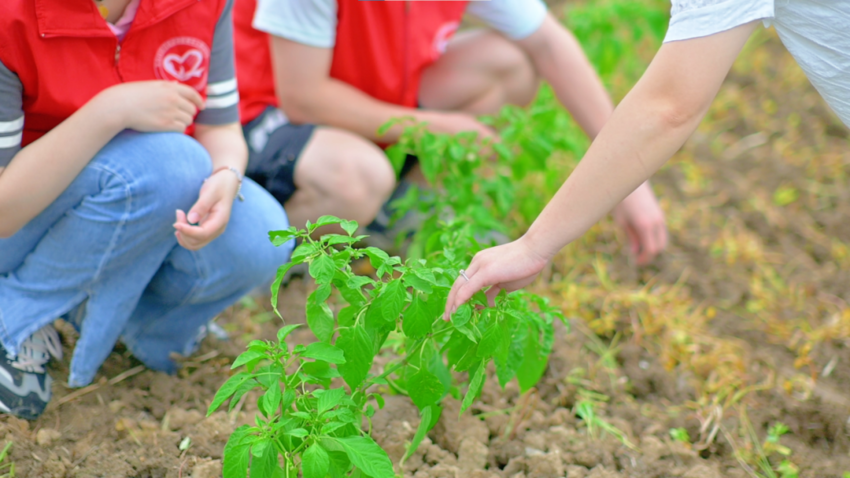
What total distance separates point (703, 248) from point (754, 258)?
15 centimetres

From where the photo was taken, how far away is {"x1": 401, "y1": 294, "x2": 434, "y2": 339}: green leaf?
1.12m

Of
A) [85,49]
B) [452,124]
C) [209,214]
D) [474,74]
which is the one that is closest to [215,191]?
[209,214]

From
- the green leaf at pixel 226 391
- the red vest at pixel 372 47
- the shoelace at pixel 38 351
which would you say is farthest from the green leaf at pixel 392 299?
the red vest at pixel 372 47

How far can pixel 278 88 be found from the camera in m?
1.96

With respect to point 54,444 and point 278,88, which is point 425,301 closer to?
point 54,444

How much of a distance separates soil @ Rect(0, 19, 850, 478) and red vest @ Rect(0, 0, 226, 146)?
582 millimetres

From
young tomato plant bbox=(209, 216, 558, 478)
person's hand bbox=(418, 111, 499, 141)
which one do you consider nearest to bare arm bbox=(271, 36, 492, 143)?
person's hand bbox=(418, 111, 499, 141)

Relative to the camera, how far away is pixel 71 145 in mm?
1268

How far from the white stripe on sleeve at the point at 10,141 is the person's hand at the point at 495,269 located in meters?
0.78

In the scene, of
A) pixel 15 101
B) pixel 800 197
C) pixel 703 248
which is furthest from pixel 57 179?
pixel 800 197

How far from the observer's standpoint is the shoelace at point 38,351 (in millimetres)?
1436

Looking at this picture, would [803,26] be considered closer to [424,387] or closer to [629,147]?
[629,147]

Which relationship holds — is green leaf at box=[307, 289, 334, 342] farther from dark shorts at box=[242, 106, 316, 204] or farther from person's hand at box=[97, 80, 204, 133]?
dark shorts at box=[242, 106, 316, 204]

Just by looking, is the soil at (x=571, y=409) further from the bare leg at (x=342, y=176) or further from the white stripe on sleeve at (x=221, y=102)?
the white stripe on sleeve at (x=221, y=102)
